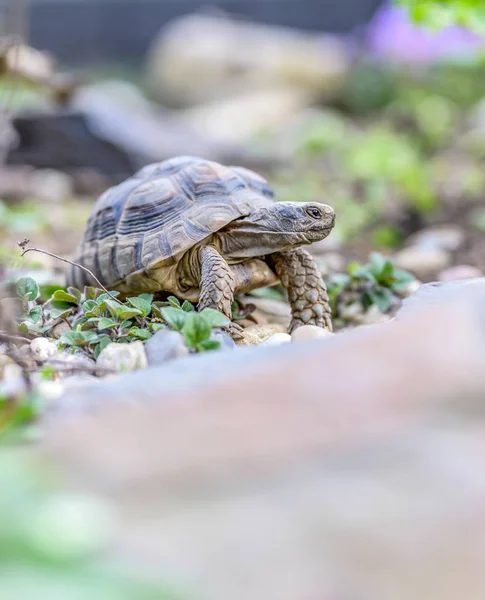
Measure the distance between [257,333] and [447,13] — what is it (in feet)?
8.75

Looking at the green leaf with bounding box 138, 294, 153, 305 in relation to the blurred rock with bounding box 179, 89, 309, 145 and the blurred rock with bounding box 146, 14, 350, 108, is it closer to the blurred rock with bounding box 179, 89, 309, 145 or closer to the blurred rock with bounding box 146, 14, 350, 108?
the blurred rock with bounding box 179, 89, 309, 145

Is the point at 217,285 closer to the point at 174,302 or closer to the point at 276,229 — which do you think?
the point at 174,302

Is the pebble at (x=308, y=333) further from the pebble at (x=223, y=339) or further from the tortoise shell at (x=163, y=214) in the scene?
the tortoise shell at (x=163, y=214)

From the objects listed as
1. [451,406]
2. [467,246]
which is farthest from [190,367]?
[467,246]

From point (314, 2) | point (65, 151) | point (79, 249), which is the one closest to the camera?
point (79, 249)

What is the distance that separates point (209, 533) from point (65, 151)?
21.1ft

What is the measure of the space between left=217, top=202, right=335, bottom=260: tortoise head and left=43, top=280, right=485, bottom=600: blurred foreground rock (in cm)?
68

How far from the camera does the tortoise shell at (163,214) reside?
2432 millimetres

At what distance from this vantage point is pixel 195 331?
1928mm

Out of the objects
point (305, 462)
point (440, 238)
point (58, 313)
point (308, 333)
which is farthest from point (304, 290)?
point (440, 238)

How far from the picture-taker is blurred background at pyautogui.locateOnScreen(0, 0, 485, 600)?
105 centimetres

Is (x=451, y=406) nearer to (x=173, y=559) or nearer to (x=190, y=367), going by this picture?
(x=190, y=367)

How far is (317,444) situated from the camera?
1343 mm

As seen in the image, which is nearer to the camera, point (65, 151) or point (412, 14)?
point (412, 14)
